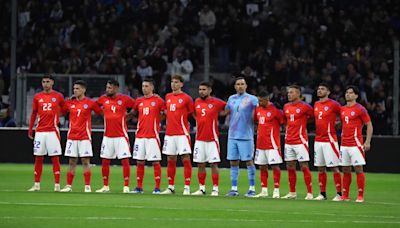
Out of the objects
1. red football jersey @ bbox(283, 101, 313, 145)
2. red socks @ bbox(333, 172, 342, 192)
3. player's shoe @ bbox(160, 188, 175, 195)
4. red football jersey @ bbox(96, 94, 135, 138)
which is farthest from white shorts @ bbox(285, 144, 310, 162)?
red football jersey @ bbox(96, 94, 135, 138)

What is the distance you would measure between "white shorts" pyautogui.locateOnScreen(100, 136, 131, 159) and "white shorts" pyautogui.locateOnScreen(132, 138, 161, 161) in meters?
0.21

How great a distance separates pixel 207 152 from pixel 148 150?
1203 millimetres

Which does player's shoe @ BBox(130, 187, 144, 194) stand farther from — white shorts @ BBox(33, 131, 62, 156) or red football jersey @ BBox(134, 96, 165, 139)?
white shorts @ BBox(33, 131, 62, 156)

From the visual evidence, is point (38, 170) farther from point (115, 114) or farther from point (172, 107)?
point (172, 107)

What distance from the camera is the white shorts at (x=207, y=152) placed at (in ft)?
72.6

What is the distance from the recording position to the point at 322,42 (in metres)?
33.4

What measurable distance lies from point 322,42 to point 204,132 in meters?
11.9

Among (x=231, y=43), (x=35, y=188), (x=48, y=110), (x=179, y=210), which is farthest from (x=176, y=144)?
(x=231, y=43)

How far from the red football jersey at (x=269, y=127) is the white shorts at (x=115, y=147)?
2.73 meters

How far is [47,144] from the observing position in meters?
22.5

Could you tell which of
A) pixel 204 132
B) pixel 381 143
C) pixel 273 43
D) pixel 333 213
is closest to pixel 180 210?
pixel 333 213

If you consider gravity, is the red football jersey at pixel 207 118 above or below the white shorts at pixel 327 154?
above

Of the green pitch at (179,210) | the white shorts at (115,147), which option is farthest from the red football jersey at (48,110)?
the green pitch at (179,210)

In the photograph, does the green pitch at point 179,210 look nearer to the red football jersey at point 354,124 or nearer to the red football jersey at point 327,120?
the red football jersey at point 354,124
